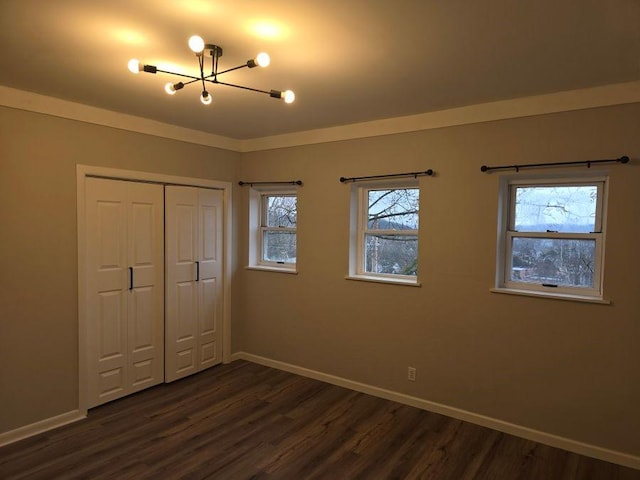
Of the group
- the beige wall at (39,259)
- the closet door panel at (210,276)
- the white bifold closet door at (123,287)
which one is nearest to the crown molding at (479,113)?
the closet door panel at (210,276)

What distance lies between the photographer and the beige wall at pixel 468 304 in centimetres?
269

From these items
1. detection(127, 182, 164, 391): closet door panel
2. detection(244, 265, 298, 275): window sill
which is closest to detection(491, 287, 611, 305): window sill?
detection(244, 265, 298, 275): window sill

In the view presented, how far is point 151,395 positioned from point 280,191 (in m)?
2.41

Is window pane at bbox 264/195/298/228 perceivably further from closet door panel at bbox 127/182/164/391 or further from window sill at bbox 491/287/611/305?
window sill at bbox 491/287/611/305

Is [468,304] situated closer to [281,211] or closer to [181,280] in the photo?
A: [281,211]

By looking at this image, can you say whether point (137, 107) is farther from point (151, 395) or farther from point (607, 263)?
point (607, 263)

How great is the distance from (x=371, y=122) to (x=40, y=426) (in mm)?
3610

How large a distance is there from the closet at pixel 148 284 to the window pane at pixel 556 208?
9.66 feet

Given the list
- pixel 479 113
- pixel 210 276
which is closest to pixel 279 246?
pixel 210 276

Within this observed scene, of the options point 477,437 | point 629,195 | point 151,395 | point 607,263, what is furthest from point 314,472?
point 629,195

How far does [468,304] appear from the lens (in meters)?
3.25

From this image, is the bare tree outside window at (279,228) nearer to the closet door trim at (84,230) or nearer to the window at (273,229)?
the window at (273,229)

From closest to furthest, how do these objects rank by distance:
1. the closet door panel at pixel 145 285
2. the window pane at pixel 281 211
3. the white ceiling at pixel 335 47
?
the white ceiling at pixel 335 47 < the closet door panel at pixel 145 285 < the window pane at pixel 281 211

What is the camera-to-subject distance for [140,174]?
3.63 metres
